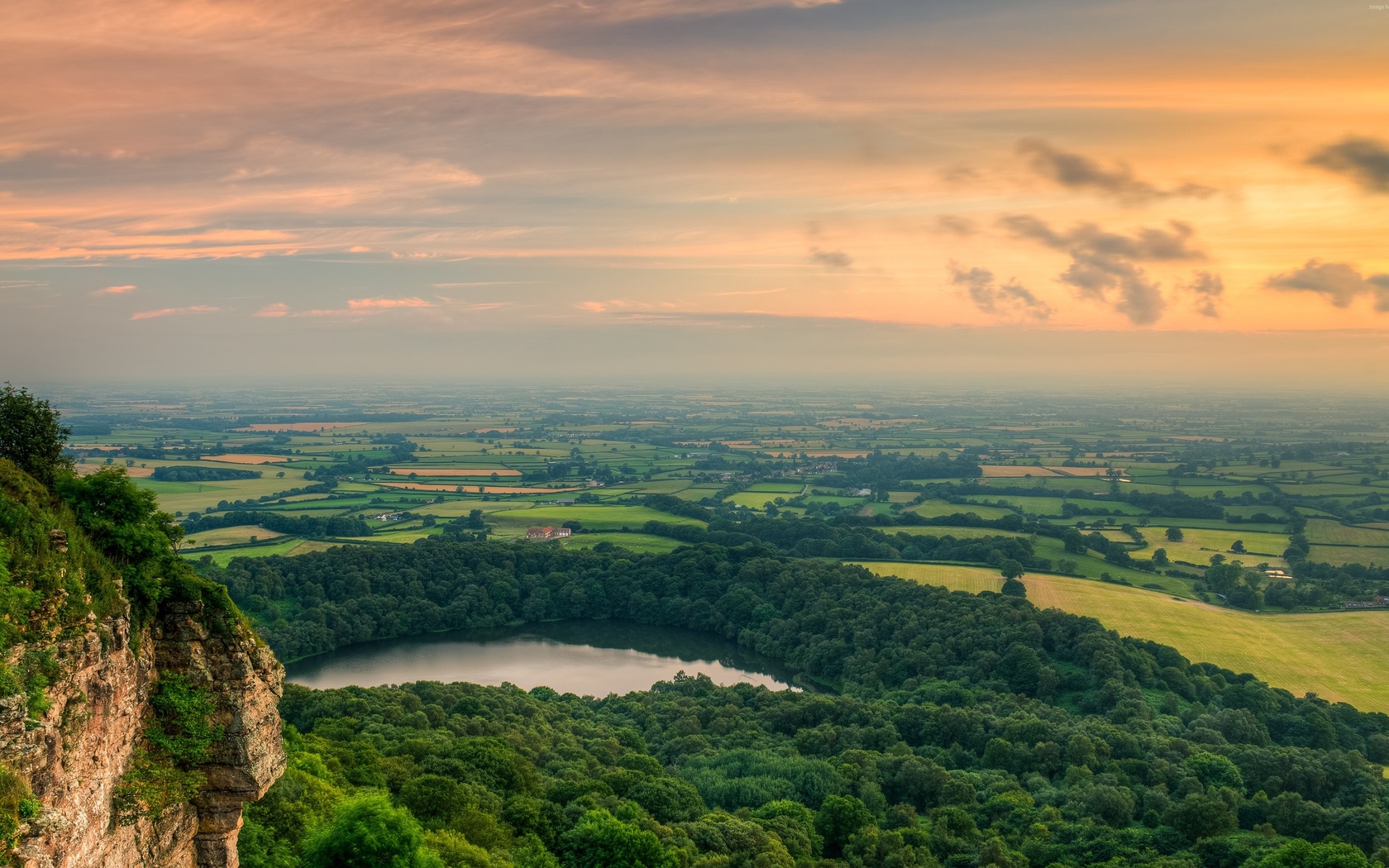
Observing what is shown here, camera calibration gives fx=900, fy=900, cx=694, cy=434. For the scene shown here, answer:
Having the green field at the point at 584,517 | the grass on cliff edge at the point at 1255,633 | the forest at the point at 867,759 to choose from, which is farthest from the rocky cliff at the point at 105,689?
the green field at the point at 584,517

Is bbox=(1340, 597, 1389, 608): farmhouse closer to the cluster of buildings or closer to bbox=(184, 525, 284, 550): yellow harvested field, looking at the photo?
the cluster of buildings

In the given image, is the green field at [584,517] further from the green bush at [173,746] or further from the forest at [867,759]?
the green bush at [173,746]

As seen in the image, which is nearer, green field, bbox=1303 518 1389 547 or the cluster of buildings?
green field, bbox=1303 518 1389 547

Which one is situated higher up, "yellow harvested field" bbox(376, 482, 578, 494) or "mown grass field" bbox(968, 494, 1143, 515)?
"mown grass field" bbox(968, 494, 1143, 515)

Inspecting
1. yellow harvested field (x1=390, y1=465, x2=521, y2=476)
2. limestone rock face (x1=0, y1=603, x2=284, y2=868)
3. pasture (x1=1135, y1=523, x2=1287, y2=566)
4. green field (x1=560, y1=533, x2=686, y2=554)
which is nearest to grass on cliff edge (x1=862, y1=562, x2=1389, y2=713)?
pasture (x1=1135, y1=523, x2=1287, y2=566)

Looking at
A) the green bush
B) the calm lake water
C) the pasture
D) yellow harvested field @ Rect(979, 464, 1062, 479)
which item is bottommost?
the calm lake water

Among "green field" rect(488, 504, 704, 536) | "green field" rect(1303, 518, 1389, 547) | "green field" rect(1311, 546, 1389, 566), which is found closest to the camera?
"green field" rect(1311, 546, 1389, 566)
